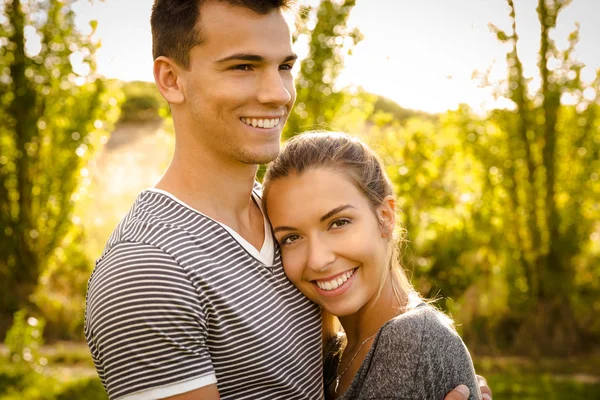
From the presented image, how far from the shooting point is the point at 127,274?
170 centimetres

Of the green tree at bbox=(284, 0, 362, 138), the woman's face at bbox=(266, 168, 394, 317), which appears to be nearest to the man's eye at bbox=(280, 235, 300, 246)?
the woman's face at bbox=(266, 168, 394, 317)

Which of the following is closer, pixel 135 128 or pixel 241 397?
pixel 241 397

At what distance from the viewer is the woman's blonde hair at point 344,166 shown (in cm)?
236

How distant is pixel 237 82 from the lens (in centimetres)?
215

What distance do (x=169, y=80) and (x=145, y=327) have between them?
0.92 m

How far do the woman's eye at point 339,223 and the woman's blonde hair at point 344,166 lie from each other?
13 centimetres

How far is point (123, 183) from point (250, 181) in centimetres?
1026

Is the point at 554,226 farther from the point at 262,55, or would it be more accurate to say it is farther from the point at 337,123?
the point at 262,55

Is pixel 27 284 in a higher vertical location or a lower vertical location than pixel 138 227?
lower

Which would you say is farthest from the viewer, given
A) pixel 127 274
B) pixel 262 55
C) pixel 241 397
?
pixel 262 55

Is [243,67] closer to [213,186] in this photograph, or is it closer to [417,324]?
[213,186]

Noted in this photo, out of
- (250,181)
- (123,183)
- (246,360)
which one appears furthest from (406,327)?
(123,183)

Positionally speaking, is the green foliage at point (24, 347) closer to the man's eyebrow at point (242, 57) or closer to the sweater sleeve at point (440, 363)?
the man's eyebrow at point (242, 57)

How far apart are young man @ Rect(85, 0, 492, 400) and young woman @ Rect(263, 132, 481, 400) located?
10 centimetres
